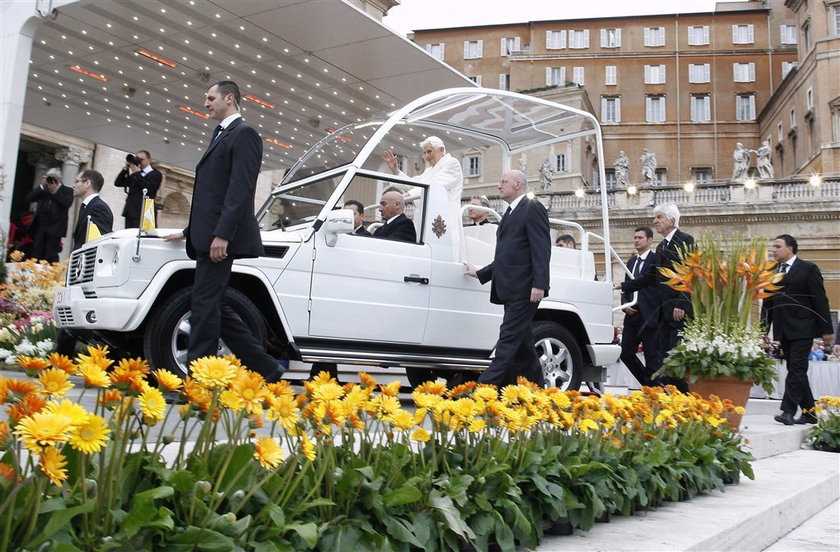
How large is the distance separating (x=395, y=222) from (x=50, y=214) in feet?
26.2

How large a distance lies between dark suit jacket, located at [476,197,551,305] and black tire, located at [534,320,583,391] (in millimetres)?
1182

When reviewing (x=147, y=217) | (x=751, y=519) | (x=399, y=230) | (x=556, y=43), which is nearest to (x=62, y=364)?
(x=751, y=519)

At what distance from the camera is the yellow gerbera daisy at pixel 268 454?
1.82 m

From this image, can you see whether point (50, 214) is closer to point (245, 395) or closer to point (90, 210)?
point (90, 210)

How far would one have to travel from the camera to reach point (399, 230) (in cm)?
737

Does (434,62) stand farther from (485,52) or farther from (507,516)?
(485,52)

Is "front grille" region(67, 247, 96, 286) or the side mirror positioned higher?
the side mirror

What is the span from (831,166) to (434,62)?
4575cm

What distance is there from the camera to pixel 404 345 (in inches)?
275

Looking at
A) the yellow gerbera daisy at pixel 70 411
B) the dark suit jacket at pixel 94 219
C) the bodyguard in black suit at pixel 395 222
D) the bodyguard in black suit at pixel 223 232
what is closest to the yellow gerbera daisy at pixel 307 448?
the yellow gerbera daisy at pixel 70 411

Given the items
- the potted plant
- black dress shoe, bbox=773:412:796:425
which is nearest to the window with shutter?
black dress shoe, bbox=773:412:796:425

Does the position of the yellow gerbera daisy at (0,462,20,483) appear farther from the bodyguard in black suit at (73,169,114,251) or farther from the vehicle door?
the bodyguard in black suit at (73,169,114,251)

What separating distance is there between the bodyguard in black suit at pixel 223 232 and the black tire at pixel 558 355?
321 cm

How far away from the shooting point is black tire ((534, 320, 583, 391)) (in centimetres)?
775
